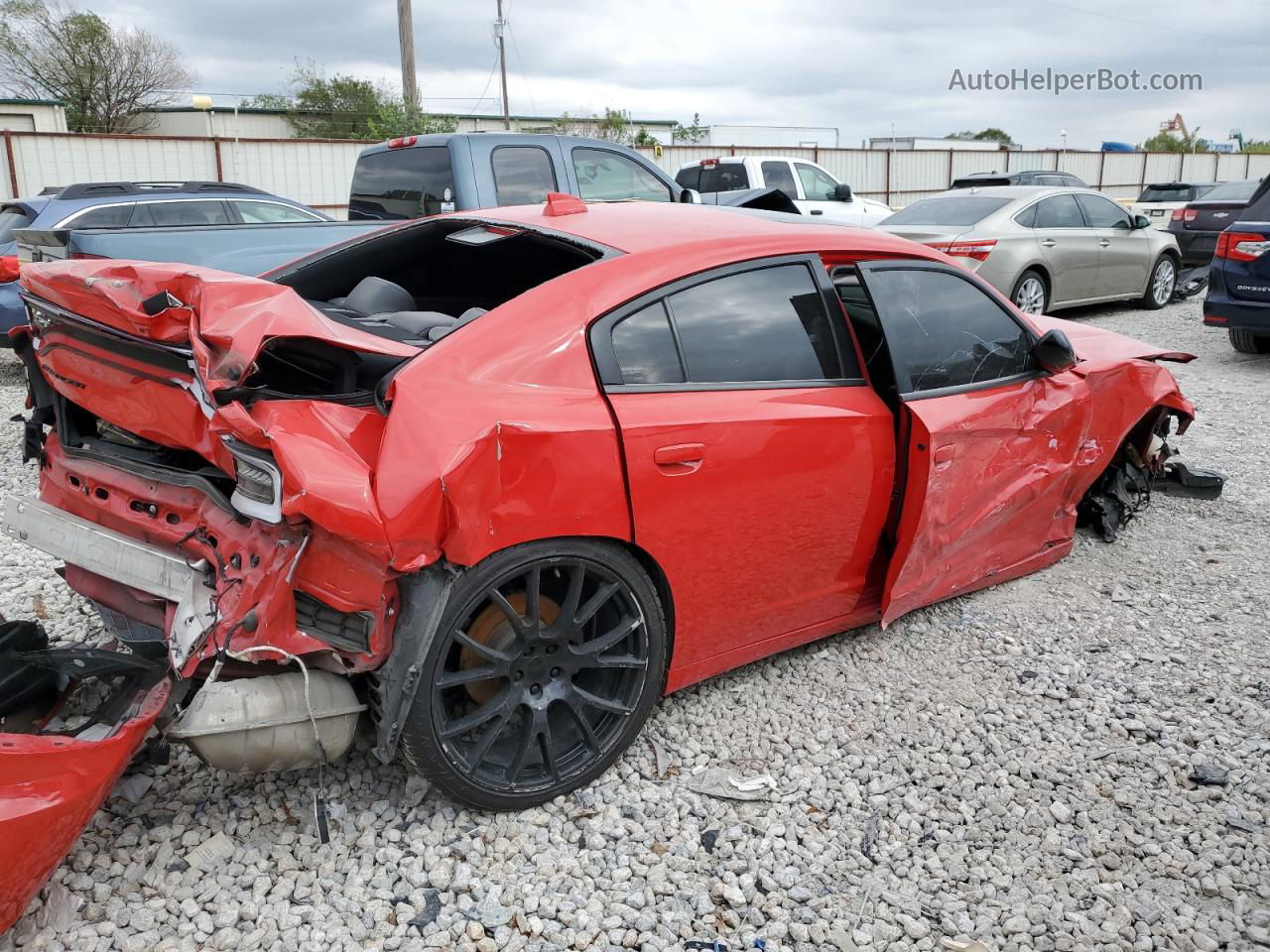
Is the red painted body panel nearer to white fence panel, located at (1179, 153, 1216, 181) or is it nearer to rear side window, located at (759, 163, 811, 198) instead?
rear side window, located at (759, 163, 811, 198)

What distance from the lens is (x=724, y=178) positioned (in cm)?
1448

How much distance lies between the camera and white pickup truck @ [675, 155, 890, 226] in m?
14.2

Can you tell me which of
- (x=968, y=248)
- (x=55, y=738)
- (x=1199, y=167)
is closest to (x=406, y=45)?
(x=968, y=248)

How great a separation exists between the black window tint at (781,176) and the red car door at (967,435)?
10779mm

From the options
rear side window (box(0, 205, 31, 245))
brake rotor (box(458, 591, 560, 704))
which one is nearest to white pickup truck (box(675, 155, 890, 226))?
rear side window (box(0, 205, 31, 245))

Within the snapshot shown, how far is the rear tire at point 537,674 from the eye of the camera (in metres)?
2.68

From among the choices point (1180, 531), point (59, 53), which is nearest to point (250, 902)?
point (1180, 531)

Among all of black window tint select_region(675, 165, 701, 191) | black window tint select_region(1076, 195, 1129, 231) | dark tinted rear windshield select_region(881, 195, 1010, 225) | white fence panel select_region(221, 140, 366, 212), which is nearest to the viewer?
dark tinted rear windshield select_region(881, 195, 1010, 225)

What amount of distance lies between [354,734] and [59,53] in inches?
1660

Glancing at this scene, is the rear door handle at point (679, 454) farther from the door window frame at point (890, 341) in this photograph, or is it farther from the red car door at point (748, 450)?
the door window frame at point (890, 341)

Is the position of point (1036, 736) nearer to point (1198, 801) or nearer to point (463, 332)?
point (1198, 801)

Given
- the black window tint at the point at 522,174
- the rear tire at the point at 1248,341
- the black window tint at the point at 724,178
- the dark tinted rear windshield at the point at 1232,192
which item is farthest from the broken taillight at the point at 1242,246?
the dark tinted rear windshield at the point at 1232,192

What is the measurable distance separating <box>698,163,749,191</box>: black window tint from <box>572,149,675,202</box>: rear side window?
5.64m

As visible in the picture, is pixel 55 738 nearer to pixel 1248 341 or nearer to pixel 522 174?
pixel 522 174
